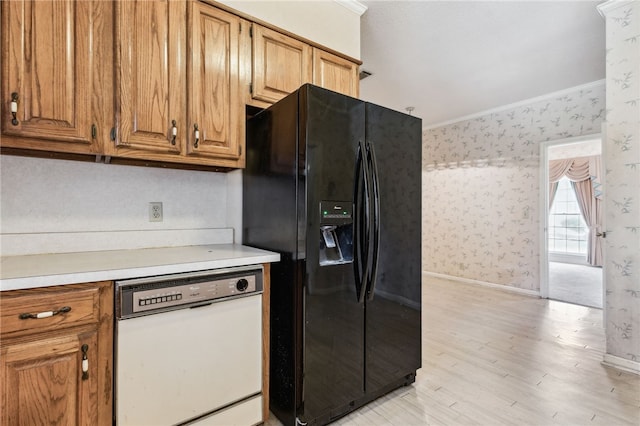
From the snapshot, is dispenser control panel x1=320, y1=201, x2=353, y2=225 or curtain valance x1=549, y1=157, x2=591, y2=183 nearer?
dispenser control panel x1=320, y1=201, x2=353, y2=225

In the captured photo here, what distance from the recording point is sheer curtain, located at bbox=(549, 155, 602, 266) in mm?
6395

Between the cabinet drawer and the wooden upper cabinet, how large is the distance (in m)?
0.65

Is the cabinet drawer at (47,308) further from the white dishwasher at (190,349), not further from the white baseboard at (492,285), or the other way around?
the white baseboard at (492,285)

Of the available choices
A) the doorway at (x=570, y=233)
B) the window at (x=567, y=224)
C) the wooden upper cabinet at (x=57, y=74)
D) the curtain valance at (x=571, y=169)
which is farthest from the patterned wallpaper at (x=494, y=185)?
the wooden upper cabinet at (x=57, y=74)

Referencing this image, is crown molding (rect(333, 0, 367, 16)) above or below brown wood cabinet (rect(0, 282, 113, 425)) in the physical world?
above

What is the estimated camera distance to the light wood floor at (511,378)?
1772mm

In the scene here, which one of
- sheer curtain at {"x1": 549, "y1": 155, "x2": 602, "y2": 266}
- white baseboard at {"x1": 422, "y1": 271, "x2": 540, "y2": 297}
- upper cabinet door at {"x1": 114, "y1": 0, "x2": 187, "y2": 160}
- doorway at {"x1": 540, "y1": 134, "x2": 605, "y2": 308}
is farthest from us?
sheer curtain at {"x1": 549, "y1": 155, "x2": 602, "y2": 266}

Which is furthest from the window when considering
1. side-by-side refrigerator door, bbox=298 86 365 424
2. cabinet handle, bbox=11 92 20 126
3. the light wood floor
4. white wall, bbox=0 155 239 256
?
cabinet handle, bbox=11 92 20 126

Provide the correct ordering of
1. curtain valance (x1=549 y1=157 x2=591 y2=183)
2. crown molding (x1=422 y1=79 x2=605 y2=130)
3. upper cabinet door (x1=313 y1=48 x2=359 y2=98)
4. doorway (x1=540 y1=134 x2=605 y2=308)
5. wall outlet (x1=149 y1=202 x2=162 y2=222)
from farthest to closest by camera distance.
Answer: curtain valance (x1=549 y1=157 x2=591 y2=183)
doorway (x1=540 y1=134 x2=605 y2=308)
crown molding (x1=422 y1=79 x2=605 y2=130)
upper cabinet door (x1=313 y1=48 x2=359 y2=98)
wall outlet (x1=149 y1=202 x2=162 y2=222)

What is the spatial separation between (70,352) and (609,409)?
9.07 ft

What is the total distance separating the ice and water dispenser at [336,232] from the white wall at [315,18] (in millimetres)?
1295

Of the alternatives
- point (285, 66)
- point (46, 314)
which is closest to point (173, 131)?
point (285, 66)

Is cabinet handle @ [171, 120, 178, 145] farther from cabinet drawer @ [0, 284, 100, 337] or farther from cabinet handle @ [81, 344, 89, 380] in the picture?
cabinet handle @ [81, 344, 89, 380]

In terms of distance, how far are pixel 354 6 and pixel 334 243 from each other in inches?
74.6
